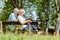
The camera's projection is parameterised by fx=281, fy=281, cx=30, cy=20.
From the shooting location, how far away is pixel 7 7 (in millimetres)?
9383

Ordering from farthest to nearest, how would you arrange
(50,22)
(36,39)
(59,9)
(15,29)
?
(50,22), (59,9), (15,29), (36,39)

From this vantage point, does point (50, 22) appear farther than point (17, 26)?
Yes

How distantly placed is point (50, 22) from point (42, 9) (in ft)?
1.73

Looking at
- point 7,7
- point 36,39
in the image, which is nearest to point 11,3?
point 7,7

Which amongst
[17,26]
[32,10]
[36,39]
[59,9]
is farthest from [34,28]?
[36,39]

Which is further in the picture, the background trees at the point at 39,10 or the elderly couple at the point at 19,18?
the background trees at the point at 39,10

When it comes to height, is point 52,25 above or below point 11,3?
below

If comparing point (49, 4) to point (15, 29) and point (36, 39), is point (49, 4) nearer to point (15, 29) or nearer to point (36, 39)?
point (15, 29)

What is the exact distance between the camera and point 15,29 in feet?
23.9

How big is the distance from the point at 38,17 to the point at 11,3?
1.02 m

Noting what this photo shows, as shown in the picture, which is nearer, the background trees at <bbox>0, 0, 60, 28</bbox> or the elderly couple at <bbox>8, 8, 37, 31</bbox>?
the elderly couple at <bbox>8, 8, 37, 31</bbox>

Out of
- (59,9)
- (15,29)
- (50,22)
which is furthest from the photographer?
(50,22)

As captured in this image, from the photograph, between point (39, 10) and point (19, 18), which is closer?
point (19, 18)

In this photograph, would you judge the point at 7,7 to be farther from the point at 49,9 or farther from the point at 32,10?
the point at 49,9
